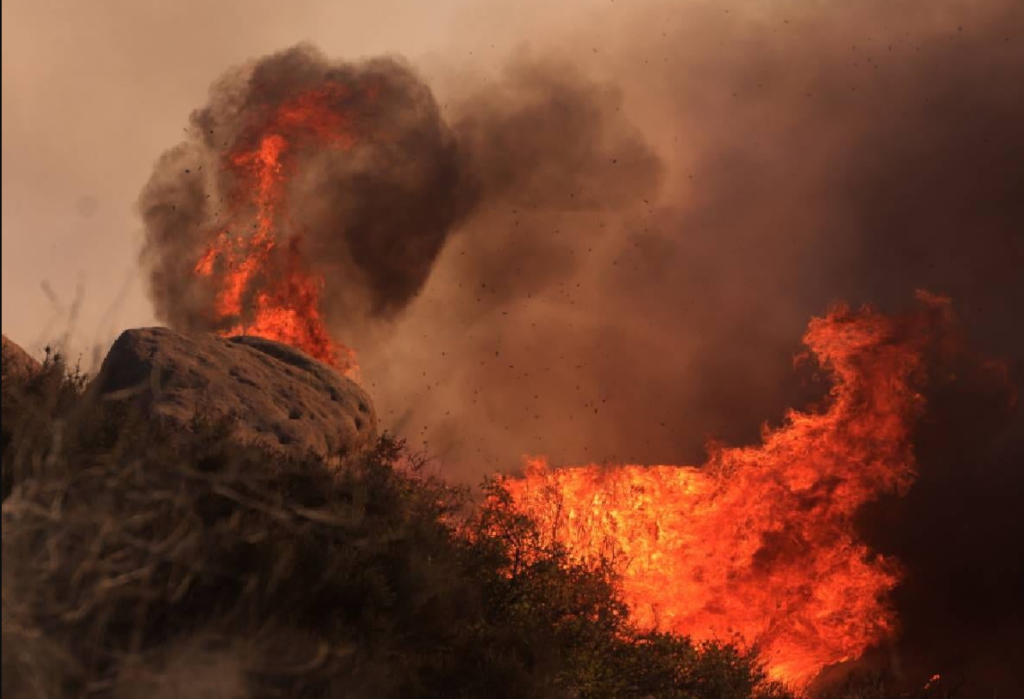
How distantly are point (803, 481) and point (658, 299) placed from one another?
925cm

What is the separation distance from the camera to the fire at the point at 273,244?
2705cm

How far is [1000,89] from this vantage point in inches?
1345

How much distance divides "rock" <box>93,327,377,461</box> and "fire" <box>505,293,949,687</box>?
30.2ft

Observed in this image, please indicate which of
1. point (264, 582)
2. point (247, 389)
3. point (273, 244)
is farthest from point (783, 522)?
point (264, 582)

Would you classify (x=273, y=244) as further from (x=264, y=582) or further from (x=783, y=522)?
(x=264, y=582)

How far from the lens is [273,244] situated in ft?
92.5

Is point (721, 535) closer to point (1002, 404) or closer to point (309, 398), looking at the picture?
point (1002, 404)

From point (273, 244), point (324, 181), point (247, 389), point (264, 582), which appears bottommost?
point (264, 582)

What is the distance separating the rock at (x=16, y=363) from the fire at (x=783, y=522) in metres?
13.7

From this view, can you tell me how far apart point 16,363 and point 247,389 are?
342 cm

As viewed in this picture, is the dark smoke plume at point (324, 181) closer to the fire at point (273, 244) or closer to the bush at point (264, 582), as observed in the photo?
the fire at point (273, 244)

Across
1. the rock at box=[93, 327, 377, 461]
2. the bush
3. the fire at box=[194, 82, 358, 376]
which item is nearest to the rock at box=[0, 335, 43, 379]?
Answer: the bush

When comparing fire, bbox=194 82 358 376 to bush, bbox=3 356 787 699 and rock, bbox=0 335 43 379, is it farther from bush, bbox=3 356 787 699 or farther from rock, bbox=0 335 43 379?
rock, bbox=0 335 43 379

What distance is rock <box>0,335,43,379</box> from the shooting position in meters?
12.0
